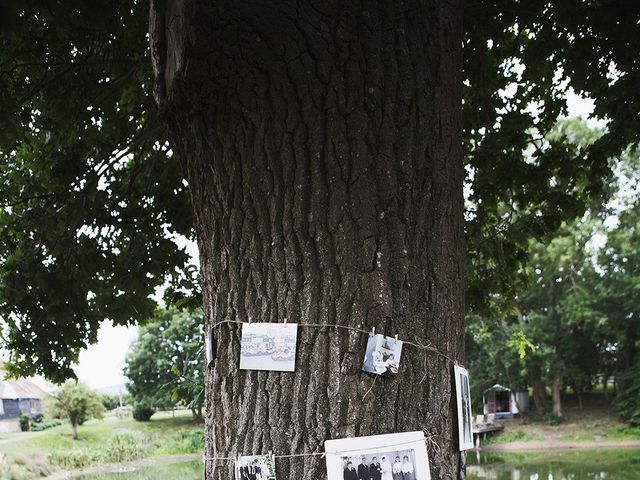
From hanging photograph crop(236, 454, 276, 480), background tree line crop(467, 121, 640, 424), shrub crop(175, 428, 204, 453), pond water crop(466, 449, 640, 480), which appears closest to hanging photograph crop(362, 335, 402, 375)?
hanging photograph crop(236, 454, 276, 480)

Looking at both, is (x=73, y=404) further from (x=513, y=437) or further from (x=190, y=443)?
(x=513, y=437)

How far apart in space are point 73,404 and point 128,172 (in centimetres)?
2630

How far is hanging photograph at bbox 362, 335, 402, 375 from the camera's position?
2.14 metres

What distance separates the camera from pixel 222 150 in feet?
7.75

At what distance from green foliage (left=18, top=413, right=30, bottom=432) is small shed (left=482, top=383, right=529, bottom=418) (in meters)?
20.7

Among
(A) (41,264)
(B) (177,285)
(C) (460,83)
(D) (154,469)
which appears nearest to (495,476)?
(D) (154,469)

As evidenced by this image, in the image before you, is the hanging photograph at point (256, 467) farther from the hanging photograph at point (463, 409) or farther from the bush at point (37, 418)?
the bush at point (37, 418)

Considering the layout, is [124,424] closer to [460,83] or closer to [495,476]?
[495,476]

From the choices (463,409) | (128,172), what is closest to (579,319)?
(128,172)

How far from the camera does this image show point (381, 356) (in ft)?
7.05

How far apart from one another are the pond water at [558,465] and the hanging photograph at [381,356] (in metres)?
18.7

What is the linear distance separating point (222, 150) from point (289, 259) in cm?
47

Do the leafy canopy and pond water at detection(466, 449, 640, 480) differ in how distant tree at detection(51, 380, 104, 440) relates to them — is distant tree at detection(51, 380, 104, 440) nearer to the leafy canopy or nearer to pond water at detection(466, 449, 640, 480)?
pond water at detection(466, 449, 640, 480)

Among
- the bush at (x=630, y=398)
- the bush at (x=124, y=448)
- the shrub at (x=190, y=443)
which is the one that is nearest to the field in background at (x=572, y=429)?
the bush at (x=630, y=398)
